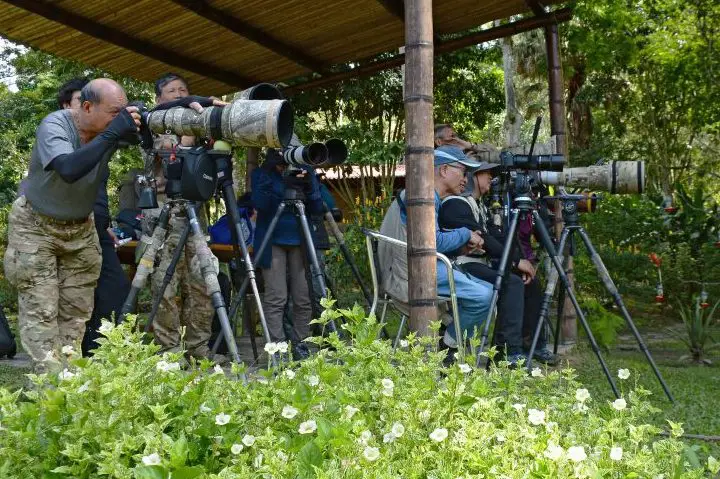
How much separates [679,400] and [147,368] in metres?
3.59

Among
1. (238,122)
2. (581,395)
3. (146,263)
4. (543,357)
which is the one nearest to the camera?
(581,395)

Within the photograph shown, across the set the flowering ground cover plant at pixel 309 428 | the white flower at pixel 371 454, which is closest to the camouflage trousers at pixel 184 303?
the flowering ground cover plant at pixel 309 428

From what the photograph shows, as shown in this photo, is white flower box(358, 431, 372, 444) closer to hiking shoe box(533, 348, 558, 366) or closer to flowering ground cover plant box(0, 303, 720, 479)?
flowering ground cover plant box(0, 303, 720, 479)

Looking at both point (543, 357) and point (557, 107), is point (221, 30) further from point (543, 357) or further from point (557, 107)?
point (543, 357)

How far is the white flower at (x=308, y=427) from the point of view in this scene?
6.87 ft

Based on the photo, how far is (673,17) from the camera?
11.6m

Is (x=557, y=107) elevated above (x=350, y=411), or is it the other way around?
(x=557, y=107)

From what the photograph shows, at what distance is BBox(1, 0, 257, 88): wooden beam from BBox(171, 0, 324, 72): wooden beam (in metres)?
0.60

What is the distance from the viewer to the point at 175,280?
520cm

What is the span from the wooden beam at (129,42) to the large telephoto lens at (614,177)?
335 cm

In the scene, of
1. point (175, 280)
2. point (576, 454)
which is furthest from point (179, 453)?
point (175, 280)

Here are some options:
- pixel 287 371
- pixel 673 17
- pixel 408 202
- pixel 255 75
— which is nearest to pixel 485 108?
pixel 673 17

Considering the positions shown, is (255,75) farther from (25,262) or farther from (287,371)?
(287,371)

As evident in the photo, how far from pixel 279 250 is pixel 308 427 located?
146 inches
